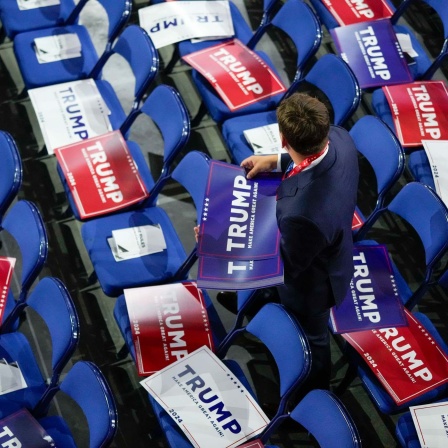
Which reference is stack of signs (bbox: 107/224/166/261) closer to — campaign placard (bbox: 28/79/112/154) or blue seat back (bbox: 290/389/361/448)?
campaign placard (bbox: 28/79/112/154)

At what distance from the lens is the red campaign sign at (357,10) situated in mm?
5914

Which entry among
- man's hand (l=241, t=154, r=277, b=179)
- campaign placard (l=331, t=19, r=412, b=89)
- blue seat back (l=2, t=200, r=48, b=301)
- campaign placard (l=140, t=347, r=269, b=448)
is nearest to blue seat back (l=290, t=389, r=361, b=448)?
campaign placard (l=140, t=347, r=269, b=448)

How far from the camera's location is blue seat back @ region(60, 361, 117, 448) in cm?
375

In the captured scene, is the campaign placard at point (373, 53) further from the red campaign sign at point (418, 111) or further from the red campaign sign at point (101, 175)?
the red campaign sign at point (101, 175)

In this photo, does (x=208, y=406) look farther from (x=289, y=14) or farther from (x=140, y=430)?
(x=289, y=14)

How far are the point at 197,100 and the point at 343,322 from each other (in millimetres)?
2318

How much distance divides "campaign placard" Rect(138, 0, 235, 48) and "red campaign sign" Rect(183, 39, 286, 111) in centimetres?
16

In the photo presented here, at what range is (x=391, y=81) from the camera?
5.55 meters

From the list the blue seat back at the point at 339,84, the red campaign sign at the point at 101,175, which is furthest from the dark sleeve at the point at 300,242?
the blue seat back at the point at 339,84

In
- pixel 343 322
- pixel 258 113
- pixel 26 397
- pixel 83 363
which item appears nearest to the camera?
pixel 83 363

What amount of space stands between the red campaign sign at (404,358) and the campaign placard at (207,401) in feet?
2.16

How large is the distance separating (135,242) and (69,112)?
1.03 m

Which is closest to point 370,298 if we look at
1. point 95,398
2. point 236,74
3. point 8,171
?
point 95,398

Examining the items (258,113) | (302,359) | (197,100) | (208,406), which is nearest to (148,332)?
(208,406)
